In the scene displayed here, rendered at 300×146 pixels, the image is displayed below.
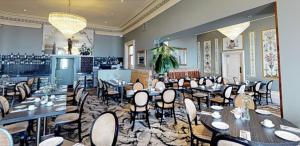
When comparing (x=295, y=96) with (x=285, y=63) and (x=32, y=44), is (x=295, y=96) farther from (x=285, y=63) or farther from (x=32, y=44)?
(x=32, y=44)

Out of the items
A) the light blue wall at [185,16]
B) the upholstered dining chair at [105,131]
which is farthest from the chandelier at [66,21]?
the upholstered dining chair at [105,131]

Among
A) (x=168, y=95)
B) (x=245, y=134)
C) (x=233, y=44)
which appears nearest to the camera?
(x=245, y=134)

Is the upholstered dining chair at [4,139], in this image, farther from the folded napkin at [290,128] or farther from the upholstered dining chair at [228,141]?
the folded napkin at [290,128]

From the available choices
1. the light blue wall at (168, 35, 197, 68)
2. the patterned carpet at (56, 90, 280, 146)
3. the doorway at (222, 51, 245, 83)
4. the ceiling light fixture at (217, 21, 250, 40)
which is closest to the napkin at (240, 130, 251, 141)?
the patterned carpet at (56, 90, 280, 146)

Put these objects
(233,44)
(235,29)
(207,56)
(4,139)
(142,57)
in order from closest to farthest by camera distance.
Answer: (4,139) → (235,29) → (142,57) → (233,44) → (207,56)

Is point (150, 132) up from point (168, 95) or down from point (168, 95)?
down

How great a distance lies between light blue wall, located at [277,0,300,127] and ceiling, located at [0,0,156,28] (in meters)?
5.02

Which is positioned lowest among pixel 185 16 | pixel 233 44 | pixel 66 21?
pixel 66 21

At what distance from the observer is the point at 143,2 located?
686 centimetres

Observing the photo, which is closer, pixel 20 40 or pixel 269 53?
pixel 269 53

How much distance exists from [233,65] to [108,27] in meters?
8.45

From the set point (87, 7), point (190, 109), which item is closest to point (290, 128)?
point (190, 109)

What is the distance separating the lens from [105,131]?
1881 mm

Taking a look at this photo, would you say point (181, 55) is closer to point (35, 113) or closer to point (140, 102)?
point (140, 102)
